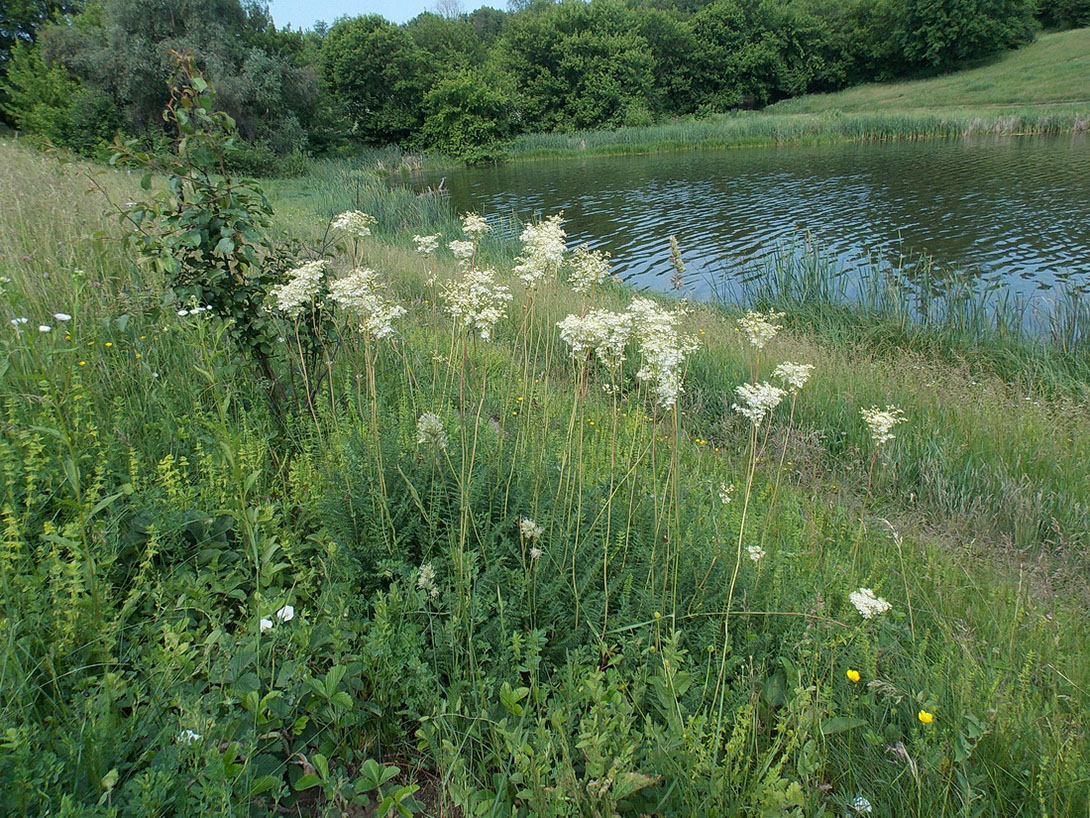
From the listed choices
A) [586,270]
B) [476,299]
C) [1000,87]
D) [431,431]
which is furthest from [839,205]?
[1000,87]

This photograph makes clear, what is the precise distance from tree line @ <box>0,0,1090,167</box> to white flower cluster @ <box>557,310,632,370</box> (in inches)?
1163

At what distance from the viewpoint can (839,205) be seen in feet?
64.4

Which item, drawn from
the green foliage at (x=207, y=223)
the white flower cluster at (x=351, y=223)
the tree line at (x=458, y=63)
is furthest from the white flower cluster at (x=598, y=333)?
the tree line at (x=458, y=63)

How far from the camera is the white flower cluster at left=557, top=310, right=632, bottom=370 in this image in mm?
2186

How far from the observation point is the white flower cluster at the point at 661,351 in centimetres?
211

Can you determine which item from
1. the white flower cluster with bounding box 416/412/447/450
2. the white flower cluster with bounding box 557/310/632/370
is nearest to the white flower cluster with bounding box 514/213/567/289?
the white flower cluster with bounding box 557/310/632/370

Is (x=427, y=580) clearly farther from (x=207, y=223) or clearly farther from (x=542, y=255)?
(x=207, y=223)

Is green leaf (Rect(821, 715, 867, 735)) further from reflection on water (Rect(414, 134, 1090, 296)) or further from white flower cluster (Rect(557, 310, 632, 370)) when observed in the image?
reflection on water (Rect(414, 134, 1090, 296))

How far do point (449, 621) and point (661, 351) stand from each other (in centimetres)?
117

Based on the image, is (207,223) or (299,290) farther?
(207,223)

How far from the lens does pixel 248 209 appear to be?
11.0 ft

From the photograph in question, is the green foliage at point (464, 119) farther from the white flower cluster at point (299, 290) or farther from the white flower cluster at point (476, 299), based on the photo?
the white flower cluster at point (476, 299)

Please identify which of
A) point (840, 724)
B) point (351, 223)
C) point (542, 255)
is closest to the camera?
point (840, 724)

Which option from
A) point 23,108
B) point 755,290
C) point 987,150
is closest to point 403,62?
point 23,108
